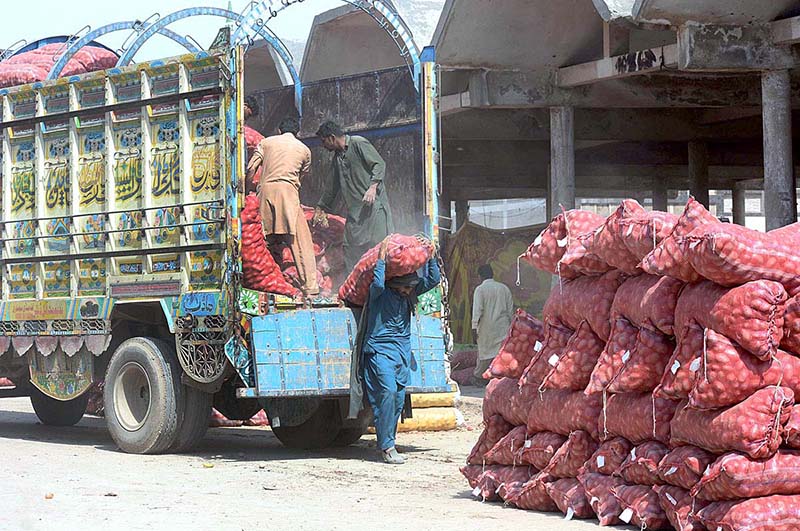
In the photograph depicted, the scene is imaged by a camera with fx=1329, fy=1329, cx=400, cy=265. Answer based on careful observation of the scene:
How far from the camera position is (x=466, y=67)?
49.3ft

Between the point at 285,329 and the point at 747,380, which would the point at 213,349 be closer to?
the point at 285,329

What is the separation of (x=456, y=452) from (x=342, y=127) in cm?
347

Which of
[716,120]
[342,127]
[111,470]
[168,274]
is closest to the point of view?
[111,470]

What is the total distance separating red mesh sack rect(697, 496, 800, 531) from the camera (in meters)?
5.82

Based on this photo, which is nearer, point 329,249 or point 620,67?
point 329,249

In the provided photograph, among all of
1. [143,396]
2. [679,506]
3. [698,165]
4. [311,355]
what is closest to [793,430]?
[679,506]

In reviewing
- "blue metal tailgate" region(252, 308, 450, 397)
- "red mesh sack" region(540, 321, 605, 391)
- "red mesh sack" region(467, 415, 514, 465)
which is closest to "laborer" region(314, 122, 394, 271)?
"blue metal tailgate" region(252, 308, 450, 397)

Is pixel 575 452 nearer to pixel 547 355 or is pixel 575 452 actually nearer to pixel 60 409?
pixel 547 355

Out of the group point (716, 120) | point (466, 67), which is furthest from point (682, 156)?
point (466, 67)

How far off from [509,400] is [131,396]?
4137mm

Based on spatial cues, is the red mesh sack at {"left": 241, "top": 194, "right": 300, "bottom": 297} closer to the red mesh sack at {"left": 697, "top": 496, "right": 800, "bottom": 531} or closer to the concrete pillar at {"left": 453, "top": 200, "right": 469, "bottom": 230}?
the red mesh sack at {"left": 697, "top": 496, "right": 800, "bottom": 531}

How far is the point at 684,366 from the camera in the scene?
6.21m

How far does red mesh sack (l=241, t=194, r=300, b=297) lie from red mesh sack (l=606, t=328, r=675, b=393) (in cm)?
412

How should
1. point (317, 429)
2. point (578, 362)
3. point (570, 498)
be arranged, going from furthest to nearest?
point (317, 429), point (578, 362), point (570, 498)
